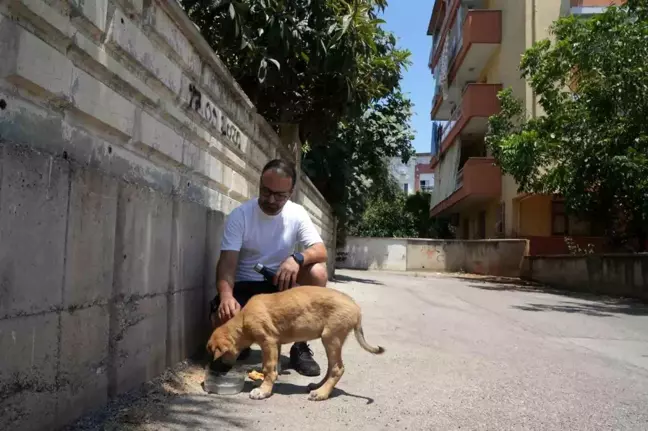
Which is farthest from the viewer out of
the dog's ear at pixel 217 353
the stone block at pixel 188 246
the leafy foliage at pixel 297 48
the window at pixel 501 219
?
the window at pixel 501 219

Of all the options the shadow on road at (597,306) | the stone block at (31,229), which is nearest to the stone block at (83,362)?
the stone block at (31,229)

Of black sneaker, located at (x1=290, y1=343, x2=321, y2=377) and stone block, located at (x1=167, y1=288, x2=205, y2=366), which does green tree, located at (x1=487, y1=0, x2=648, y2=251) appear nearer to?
black sneaker, located at (x1=290, y1=343, x2=321, y2=377)

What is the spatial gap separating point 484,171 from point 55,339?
74.5 feet

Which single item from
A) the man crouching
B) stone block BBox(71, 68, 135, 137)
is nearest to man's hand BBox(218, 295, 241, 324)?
the man crouching

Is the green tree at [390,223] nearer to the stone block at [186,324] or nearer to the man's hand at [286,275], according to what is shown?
the stone block at [186,324]

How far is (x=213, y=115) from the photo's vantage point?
4.82 metres

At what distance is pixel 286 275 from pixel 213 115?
168cm

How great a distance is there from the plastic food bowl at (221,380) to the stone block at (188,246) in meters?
0.63

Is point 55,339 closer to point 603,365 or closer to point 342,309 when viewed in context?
point 342,309

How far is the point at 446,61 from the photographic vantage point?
100 ft

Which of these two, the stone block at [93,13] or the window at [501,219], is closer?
the stone block at [93,13]

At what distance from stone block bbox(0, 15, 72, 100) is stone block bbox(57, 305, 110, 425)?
3.19 feet

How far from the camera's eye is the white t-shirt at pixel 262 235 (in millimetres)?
4133

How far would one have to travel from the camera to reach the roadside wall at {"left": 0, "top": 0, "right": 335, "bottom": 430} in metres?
2.18
